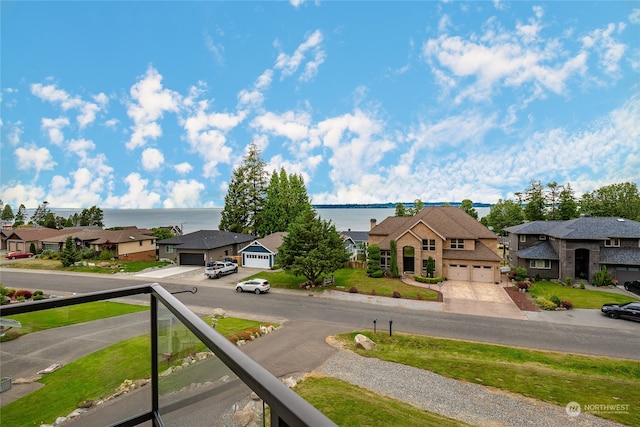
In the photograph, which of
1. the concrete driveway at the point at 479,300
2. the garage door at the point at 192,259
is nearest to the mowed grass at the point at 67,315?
the concrete driveway at the point at 479,300

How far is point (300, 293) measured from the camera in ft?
76.6

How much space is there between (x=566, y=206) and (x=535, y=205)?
150 inches

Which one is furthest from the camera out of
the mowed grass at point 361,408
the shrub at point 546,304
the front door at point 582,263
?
the front door at point 582,263

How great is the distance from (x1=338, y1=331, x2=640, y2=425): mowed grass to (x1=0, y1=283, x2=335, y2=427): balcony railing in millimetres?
11272

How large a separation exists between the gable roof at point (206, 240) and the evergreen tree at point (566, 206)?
1735 inches

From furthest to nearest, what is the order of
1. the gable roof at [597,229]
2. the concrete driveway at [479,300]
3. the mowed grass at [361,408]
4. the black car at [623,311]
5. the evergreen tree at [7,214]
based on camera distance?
the evergreen tree at [7,214] → the gable roof at [597,229] → the concrete driveway at [479,300] → the black car at [623,311] → the mowed grass at [361,408]

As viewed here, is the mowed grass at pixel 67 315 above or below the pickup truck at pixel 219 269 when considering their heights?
above

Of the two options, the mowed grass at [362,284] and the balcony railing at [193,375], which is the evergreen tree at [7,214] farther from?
the balcony railing at [193,375]

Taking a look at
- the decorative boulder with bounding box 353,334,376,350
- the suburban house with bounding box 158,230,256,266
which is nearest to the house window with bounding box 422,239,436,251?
the decorative boulder with bounding box 353,334,376,350

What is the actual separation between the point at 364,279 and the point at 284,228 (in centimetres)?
1949

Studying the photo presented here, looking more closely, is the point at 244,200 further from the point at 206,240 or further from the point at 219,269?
the point at 219,269

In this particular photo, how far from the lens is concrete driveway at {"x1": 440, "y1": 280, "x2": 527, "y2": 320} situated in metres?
18.9

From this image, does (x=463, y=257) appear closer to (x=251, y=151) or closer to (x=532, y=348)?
(x=532, y=348)

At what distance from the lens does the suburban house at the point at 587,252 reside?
2534 cm
